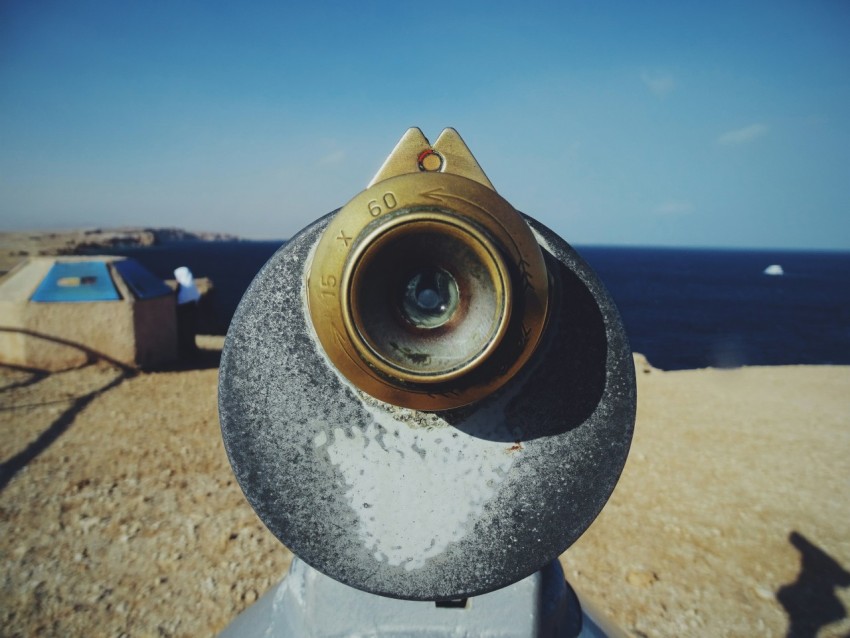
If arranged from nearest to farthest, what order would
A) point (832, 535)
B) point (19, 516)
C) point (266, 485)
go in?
point (266, 485) → point (19, 516) → point (832, 535)

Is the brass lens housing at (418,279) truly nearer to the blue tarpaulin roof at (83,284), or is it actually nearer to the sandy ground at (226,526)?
the sandy ground at (226,526)

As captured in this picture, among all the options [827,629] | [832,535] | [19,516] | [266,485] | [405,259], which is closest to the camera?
[405,259]

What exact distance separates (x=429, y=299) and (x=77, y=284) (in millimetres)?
Answer: 7920

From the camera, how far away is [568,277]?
3.42 feet

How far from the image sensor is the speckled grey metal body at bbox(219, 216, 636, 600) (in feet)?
3.29

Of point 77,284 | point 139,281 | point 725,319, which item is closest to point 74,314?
point 77,284

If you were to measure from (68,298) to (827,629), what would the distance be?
8.71m

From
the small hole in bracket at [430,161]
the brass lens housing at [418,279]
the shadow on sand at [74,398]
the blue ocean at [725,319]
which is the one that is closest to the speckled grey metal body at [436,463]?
the brass lens housing at [418,279]

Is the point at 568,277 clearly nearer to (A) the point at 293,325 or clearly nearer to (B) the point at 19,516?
(A) the point at 293,325

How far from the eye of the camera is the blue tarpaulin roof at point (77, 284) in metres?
6.96

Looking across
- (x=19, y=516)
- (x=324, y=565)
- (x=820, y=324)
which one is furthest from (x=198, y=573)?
(x=820, y=324)

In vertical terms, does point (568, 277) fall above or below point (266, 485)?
above

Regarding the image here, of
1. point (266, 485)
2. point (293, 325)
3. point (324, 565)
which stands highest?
point (293, 325)

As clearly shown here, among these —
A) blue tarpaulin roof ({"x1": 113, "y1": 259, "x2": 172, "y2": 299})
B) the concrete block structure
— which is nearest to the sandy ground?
the concrete block structure
